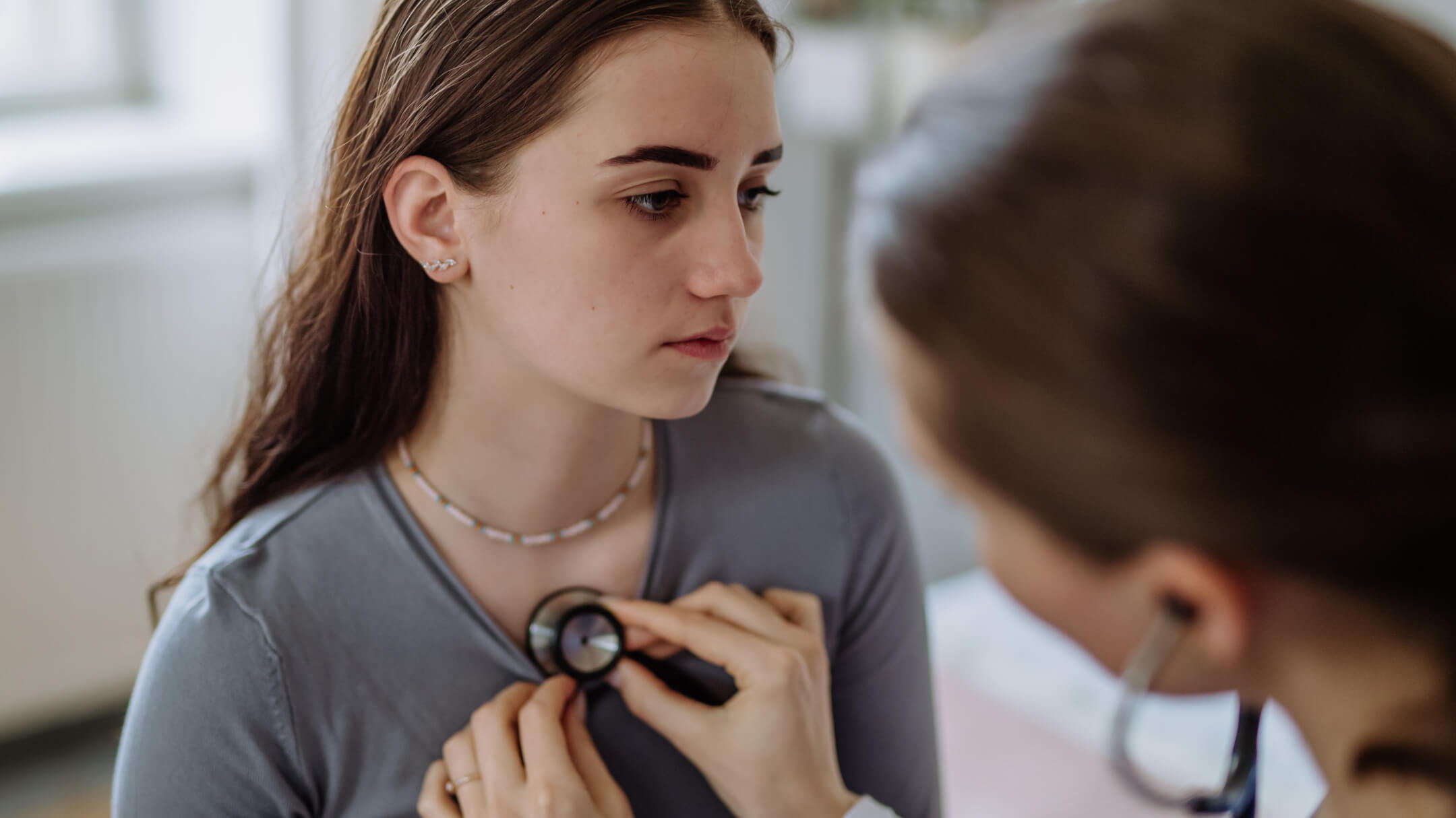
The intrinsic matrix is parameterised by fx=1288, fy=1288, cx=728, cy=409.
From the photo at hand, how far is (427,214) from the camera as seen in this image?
1.06m

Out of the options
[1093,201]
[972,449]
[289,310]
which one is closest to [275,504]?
[289,310]

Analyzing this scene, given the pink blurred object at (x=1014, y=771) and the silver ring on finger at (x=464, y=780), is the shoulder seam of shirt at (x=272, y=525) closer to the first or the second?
the silver ring on finger at (x=464, y=780)

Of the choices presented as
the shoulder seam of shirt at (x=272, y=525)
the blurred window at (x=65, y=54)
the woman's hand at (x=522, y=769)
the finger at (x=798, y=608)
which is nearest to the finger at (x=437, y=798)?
the woman's hand at (x=522, y=769)

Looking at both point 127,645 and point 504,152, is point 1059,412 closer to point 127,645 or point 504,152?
point 504,152

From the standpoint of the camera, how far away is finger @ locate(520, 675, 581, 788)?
0.98 metres

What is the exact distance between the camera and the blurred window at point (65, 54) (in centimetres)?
271

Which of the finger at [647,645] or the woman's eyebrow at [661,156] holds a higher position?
the woman's eyebrow at [661,156]

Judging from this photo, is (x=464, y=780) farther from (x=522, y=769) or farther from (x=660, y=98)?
(x=660, y=98)

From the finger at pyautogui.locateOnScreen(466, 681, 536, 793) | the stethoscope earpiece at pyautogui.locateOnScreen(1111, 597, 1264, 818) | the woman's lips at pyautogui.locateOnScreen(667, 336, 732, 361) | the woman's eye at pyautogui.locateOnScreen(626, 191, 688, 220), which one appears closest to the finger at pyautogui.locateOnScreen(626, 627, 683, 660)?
the finger at pyautogui.locateOnScreen(466, 681, 536, 793)

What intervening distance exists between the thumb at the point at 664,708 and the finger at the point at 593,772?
5cm

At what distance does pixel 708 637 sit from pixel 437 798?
248 millimetres

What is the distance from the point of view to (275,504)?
1.12 metres

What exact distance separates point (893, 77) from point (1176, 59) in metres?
1.96

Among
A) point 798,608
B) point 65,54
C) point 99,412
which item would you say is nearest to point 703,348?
point 798,608
